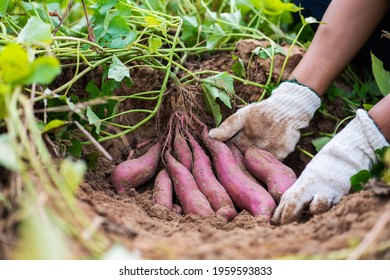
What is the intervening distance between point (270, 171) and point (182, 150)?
29 cm

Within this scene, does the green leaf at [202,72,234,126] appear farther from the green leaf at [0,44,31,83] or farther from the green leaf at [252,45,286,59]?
the green leaf at [0,44,31,83]

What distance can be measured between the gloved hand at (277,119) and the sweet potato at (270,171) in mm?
60

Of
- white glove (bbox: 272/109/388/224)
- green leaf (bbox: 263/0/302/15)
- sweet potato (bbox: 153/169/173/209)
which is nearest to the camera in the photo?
white glove (bbox: 272/109/388/224)

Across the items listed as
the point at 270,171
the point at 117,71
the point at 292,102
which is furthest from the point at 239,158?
the point at 117,71

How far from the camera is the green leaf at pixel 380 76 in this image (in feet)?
5.18

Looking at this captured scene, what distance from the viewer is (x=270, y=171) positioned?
1493mm

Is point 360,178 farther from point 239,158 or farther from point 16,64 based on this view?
point 16,64

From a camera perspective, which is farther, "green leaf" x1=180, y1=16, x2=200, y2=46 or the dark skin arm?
"green leaf" x1=180, y1=16, x2=200, y2=46

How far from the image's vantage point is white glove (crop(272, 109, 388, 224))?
132 centimetres

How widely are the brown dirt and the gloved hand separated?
322 mm

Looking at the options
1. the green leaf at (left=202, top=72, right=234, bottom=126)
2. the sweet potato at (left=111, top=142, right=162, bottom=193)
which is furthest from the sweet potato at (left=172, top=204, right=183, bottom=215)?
the green leaf at (left=202, top=72, right=234, bottom=126)

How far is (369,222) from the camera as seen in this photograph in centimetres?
97

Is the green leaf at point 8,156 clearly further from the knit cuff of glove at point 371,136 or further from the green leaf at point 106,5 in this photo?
the knit cuff of glove at point 371,136
